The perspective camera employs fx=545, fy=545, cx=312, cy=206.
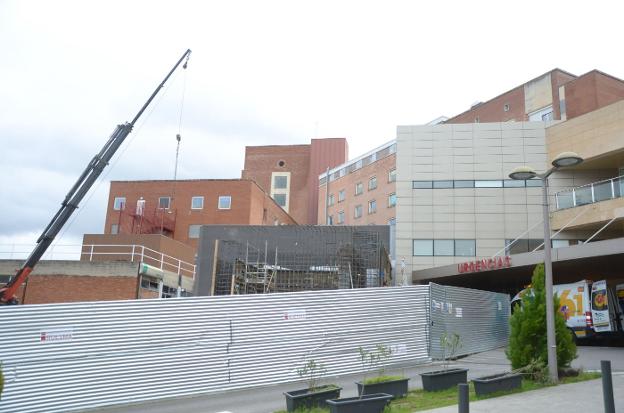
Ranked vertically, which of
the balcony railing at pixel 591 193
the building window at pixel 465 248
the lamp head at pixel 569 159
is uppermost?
the balcony railing at pixel 591 193

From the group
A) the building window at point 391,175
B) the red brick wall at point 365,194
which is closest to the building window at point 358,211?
the red brick wall at point 365,194

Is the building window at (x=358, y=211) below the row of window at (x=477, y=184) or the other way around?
the other way around

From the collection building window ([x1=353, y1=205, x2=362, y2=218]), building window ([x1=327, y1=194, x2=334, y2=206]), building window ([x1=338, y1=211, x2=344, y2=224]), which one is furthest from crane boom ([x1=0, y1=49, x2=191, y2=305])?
building window ([x1=327, y1=194, x2=334, y2=206])

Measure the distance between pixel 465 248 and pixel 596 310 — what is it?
13909 millimetres

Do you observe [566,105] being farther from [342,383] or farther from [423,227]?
[342,383]

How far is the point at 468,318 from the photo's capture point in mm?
19141

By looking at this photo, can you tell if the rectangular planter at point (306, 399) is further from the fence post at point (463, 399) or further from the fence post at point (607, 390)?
the fence post at point (607, 390)

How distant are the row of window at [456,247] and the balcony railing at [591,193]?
3.19 meters

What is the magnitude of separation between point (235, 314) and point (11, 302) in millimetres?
10303

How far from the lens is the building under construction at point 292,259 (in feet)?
85.7

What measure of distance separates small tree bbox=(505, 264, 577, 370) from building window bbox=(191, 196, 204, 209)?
137 ft

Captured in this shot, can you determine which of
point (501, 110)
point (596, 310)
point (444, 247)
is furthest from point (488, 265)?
point (501, 110)

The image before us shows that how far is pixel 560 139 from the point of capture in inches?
1262

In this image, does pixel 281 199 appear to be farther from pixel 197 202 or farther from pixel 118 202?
pixel 118 202
